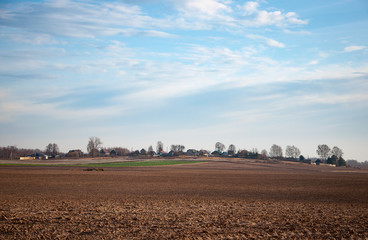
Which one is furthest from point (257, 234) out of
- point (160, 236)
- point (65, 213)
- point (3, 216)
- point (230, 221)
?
point (3, 216)

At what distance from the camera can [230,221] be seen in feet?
51.0

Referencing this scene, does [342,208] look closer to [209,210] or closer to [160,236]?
[209,210]

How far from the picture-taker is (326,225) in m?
15.0

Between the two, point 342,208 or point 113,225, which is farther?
point 342,208

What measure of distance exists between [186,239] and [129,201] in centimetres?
1055

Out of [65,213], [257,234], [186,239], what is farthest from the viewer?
[65,213]

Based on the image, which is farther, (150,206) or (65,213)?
(150,206)

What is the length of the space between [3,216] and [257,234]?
1209 centimetres

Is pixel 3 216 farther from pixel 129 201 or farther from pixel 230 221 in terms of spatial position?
pixel 230 221

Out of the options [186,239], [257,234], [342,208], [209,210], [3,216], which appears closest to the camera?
[186,239]

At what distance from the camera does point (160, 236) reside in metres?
12.6

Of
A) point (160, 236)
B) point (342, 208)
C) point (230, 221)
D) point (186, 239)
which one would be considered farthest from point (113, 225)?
point (342, 208)

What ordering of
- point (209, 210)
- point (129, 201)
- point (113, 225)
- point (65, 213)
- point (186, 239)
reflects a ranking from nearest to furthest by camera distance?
point (186, 239), point (113, 225), point (65, 213), point (209, 210), point (129, 201)

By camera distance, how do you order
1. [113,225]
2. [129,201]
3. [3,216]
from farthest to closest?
1. [129,201]
2. [3,216]
3. [113,225]
